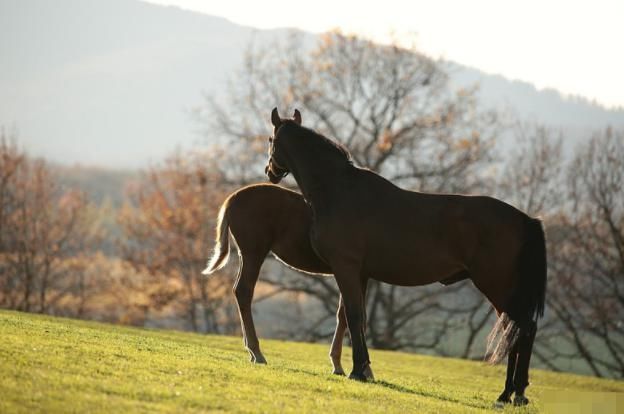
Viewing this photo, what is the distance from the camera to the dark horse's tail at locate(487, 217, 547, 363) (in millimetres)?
10500

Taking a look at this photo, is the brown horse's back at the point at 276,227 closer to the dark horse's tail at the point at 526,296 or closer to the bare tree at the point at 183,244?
the dark horse's tail at the point at 526,296

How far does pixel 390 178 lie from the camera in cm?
3909

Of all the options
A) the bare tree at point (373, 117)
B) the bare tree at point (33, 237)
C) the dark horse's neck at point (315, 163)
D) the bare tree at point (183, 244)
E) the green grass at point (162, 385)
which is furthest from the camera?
the bare tree at point (183, 244)

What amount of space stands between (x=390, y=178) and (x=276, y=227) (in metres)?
26.9

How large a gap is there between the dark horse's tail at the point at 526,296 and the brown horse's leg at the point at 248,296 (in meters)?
3.57

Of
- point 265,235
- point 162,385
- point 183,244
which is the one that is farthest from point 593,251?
point 162,385

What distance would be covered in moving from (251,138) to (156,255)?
13346 mm

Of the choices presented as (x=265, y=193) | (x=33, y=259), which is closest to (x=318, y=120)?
(x=33, y=259)

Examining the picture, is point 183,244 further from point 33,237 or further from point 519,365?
point 519,365

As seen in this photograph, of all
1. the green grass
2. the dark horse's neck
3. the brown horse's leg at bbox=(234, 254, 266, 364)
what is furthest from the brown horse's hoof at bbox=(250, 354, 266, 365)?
the dark horse's neck

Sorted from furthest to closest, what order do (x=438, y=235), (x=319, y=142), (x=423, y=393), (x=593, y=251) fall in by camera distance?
(x=593, y=251) < (x=319, y=142) < (x=423, y=393) < (x=438, y=235)

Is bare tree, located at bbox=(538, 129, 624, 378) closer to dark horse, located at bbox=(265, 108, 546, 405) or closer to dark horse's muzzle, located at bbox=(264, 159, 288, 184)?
dark horse's muzzle, located at bbox=(264, 159, 288, 184)

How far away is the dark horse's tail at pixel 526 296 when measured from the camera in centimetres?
1050

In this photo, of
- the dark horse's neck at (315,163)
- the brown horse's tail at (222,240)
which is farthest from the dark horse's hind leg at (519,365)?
the brown horse's tail at (222,240)
